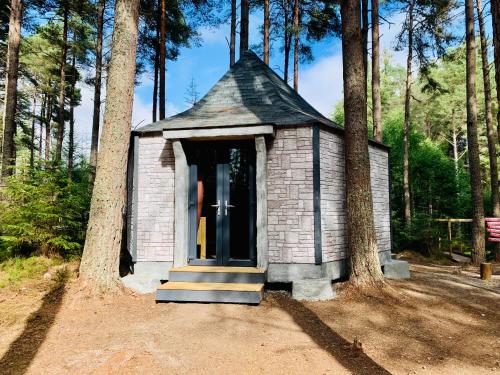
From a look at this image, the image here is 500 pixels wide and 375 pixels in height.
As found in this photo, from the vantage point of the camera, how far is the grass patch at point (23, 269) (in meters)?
5.25

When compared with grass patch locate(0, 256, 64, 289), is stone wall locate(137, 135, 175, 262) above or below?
above

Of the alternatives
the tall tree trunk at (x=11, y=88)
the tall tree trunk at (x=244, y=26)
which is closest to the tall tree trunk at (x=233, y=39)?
the tall tree trunk at (x=244, y=26)

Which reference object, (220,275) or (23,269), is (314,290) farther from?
(23,269)

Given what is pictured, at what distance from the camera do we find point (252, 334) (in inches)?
149

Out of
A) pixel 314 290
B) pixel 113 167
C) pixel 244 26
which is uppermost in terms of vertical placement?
pixel 244 26

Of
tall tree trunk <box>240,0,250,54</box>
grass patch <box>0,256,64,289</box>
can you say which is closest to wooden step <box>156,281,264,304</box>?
grass patch <box>0,256,64,289</box>

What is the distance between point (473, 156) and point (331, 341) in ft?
26.2

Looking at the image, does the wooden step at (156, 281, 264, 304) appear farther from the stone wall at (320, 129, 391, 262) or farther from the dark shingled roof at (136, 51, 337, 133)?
the dark shingled roof at (136, 51, 337, 133)

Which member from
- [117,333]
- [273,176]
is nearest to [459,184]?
[273,176]

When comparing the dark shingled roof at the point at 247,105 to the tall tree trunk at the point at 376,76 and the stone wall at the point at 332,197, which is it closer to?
the stone wall at the point at 332,197

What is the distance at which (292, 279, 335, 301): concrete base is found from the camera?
518 cm

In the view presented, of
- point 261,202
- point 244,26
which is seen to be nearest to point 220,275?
point 261,202

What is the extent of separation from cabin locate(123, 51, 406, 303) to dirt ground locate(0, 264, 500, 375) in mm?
547

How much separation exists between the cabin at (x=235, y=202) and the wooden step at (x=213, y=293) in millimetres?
15
